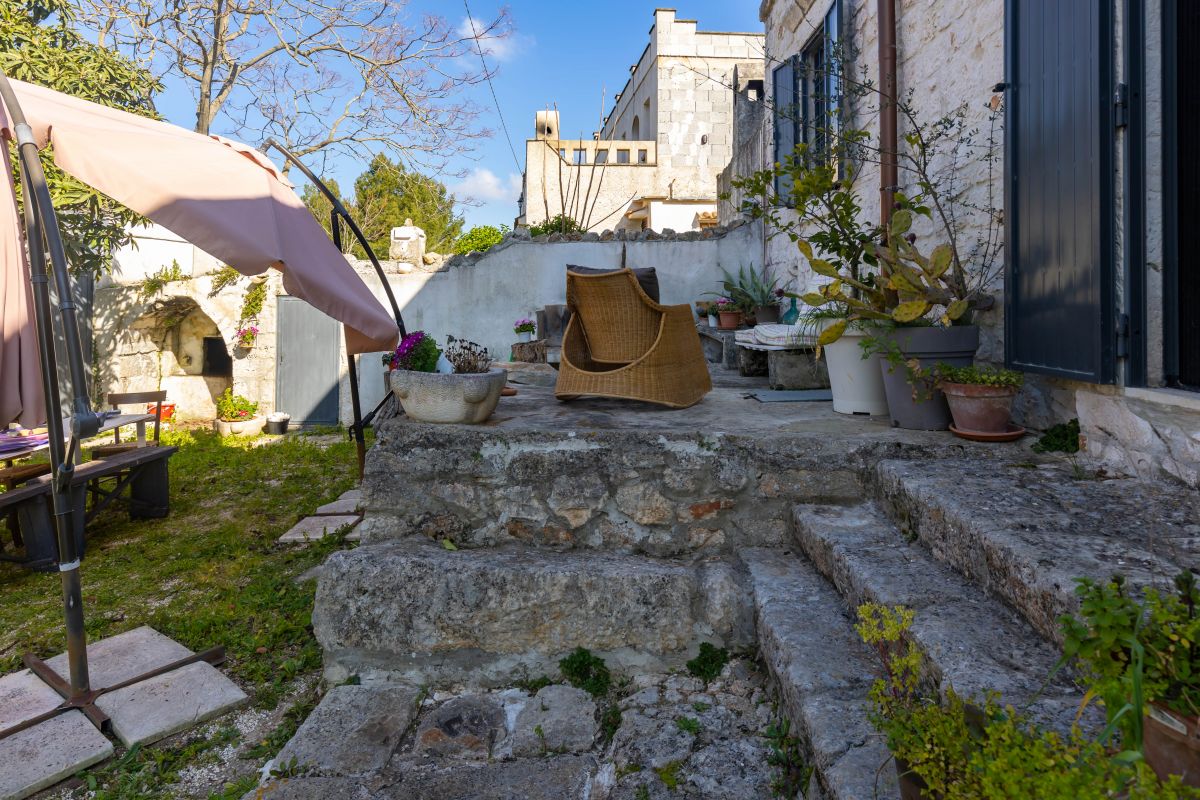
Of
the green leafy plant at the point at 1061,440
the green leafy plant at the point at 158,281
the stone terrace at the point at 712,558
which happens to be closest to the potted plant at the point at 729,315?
the stone terrace at the point at 712,558

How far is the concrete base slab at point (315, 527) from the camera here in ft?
14.0

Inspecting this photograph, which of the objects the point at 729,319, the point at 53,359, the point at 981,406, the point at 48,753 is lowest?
the point at 48,753

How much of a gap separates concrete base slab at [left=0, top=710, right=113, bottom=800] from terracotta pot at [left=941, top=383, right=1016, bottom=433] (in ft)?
10.2

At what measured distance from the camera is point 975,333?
2.86 m

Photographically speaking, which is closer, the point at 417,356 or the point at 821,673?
the point at 821,673

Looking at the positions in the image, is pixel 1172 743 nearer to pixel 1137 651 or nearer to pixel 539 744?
pixel 1137 651

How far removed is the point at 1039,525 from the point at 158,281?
10.7m

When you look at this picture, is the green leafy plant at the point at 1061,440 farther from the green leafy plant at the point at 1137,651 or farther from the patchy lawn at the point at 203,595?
the patchy lawn at the point at 203,595

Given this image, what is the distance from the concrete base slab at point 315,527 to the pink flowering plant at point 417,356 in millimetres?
1742

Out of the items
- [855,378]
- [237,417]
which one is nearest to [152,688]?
[855,378]

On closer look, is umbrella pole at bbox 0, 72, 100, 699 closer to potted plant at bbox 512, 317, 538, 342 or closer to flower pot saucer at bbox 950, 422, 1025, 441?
flower pot saucer at bbox 950, 422, 1025, 441

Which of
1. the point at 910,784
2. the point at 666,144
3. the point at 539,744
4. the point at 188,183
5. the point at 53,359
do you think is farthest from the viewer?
the point at 666,144

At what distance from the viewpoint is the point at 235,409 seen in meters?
8.90

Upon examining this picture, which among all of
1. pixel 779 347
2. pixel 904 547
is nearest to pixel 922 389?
pixel 904 547
